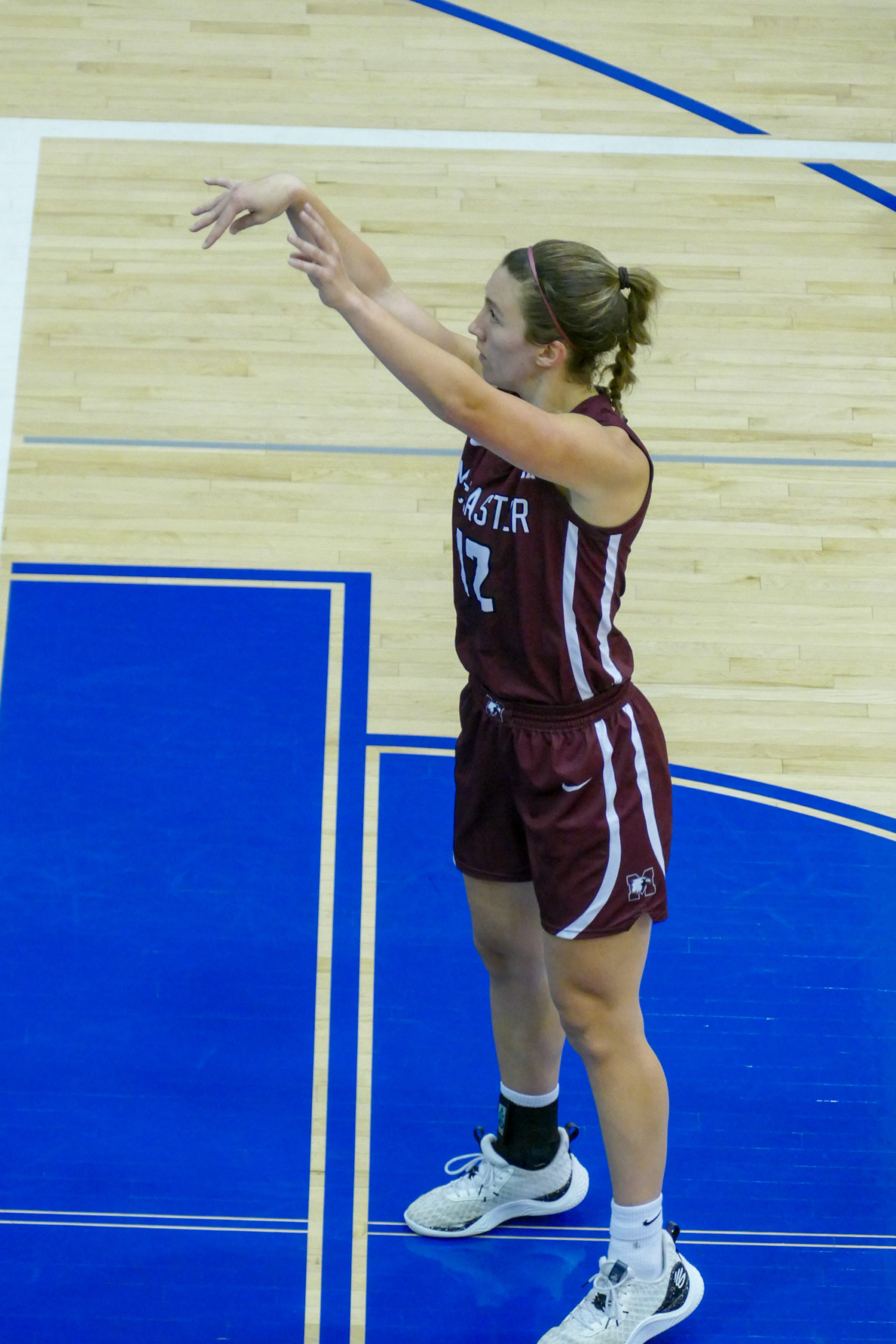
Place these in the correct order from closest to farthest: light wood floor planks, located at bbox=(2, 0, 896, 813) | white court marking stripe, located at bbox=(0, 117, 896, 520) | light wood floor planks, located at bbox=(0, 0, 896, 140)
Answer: light wood floor planks, located at bbox=(2, 0, 896, 813) → white court marking stripe, located at bbox=(0, 117, 896, 520) → light wood floor planks, located at bbox=(0, 0, 896, 140)

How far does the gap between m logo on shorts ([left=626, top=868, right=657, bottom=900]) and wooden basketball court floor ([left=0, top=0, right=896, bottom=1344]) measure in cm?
79

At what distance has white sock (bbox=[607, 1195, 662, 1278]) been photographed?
253 cm

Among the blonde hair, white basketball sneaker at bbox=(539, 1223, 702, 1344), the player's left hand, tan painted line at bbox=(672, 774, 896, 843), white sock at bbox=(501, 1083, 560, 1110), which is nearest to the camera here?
the player's left hand

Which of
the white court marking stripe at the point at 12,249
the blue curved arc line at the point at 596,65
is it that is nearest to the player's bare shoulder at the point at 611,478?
the white court marking stripe at the point at 12,249

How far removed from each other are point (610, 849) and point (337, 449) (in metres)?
1.98

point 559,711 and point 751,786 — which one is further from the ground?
point 559,711

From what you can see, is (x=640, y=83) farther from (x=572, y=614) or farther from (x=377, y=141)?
(x=572, y=614)

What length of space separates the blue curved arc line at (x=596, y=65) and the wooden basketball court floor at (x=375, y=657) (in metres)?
0.02

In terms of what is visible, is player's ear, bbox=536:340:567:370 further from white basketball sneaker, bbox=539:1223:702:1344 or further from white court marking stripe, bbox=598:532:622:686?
white basketball sneaker, bbox=539:1223:702:1344

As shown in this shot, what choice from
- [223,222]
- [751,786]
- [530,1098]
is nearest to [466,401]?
[223,222]

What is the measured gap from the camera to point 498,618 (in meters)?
2.42

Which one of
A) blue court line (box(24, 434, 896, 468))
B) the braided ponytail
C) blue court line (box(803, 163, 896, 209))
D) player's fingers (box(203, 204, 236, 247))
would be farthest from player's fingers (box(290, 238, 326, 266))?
blue court line (box(803, 163, 896, 209))

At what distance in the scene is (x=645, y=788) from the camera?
2473 millimetres

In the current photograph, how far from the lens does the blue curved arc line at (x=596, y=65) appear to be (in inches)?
187
